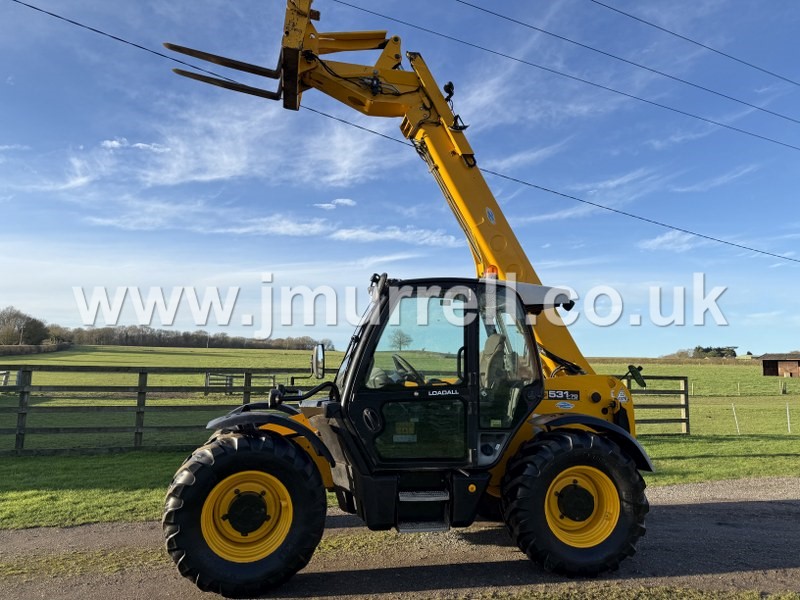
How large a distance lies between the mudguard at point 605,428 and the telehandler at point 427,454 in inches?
0.6

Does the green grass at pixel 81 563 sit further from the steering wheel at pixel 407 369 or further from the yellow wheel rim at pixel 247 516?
the steering wheel at pixel 407 369

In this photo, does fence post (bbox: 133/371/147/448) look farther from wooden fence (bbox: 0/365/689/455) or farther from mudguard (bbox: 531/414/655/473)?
mudguard (bbox: 531/414/655/473)

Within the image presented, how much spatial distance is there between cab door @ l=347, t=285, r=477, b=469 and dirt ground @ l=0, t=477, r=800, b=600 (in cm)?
90

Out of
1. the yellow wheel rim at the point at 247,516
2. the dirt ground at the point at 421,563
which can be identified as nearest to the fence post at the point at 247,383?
the dirt ground at the point at 421,563

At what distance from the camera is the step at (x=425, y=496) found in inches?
181

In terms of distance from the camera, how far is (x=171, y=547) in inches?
163

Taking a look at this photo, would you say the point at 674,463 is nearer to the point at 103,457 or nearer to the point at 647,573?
the point at 647,573

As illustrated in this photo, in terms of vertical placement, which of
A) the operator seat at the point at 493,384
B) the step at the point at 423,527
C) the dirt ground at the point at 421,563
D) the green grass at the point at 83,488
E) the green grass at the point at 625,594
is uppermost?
the operator seat at the point at 493,384

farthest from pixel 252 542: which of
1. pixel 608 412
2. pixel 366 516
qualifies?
pixel 608 412

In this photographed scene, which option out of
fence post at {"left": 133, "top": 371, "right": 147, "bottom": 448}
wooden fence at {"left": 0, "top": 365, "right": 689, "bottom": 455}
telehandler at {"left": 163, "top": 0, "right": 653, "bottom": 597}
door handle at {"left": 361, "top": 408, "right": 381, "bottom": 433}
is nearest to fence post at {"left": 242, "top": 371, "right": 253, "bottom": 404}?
wooden fence at {"left": 0, "top": 365, "right": 689, "bottom": 455}

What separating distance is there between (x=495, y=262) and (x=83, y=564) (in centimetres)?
485

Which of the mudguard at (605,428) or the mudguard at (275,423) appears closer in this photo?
the mudguard at (275,423)

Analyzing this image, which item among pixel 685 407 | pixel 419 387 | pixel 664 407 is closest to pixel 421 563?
pixel 419 387

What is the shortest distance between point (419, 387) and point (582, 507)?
168 centimetres
